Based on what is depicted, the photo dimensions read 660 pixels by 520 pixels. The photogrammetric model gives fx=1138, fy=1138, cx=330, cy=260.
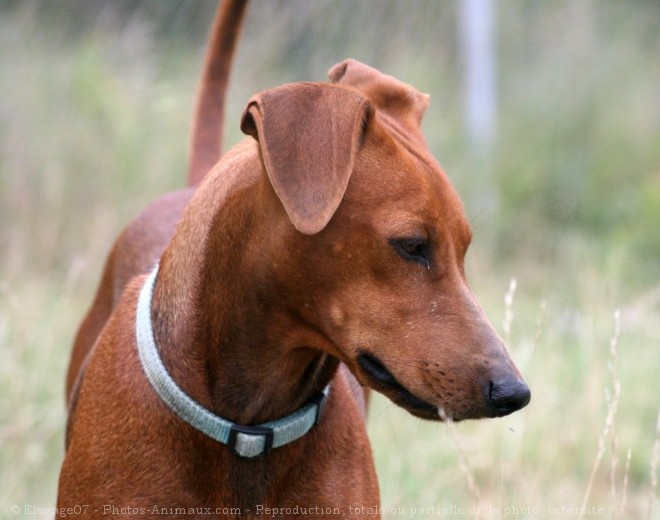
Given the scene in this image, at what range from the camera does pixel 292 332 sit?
2689mm

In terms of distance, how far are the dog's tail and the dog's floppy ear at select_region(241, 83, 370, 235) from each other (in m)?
1.63

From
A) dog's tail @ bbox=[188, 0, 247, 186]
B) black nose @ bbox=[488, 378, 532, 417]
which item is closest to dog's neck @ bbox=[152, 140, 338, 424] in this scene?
black nose @ bbox=[488, 378, 532, 417]

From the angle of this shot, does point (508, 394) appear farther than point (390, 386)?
No

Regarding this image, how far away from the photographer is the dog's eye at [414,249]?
2.52 metres

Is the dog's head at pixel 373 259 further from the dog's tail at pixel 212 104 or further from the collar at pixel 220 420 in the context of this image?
the dog's tail at pixel 212 104

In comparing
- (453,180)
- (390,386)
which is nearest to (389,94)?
(390,386)

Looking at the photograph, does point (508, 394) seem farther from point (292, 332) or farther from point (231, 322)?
point (231, 322)

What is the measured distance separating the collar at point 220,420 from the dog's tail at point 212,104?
1439 millimetres

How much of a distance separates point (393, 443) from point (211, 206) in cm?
239

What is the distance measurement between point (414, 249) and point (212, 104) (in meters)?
1.89

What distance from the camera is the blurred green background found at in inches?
188

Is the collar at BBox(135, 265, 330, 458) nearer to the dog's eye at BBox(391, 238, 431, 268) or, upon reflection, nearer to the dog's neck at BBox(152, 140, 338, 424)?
the dog's neck at BBox(152, 140, 338, 424)

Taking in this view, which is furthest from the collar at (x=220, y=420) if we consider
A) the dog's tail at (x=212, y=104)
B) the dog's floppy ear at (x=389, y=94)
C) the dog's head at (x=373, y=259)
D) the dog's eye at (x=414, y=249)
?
the dog's tail at (x=212, y=104)

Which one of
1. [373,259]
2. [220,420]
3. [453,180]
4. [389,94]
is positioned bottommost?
[453,180]
